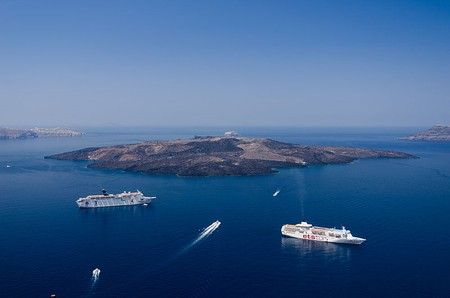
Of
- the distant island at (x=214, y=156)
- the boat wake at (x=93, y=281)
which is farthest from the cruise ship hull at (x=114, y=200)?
the boat wake at (x=93, y=281)

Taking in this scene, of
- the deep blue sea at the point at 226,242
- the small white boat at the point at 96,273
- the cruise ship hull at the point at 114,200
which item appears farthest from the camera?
the cruise ship hull at the point at 114,200

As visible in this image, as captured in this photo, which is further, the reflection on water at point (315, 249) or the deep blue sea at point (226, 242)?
the reflection on water at point (315, 249)

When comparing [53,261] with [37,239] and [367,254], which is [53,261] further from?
[367,254]

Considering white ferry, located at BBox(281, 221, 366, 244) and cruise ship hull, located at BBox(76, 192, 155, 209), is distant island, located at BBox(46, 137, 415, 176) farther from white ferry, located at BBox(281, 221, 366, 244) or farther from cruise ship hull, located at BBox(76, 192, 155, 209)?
white ferry, located at BBox(281, 221, 366, 244)

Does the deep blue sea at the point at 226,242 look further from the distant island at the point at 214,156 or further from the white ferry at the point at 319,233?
the distant island at the point at 214,156

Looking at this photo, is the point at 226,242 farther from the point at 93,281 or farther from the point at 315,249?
the point at 93,281

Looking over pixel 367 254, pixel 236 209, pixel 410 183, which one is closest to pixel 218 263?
pixel 367 254

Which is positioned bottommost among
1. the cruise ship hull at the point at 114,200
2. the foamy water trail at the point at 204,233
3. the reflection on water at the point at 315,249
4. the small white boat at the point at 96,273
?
the reflection on water at the point at 315,249
